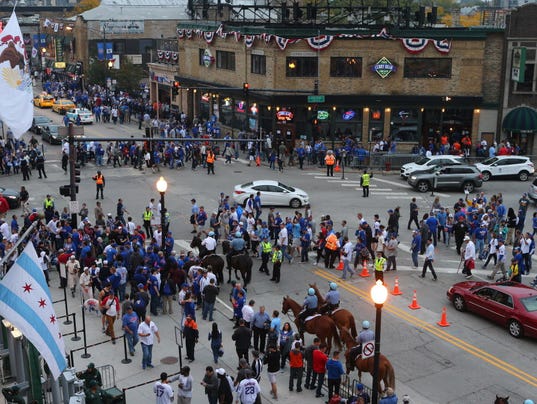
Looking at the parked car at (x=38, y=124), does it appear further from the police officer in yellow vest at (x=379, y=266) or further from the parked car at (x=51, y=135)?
the police officer in yellow vest at (x=379, y=266)

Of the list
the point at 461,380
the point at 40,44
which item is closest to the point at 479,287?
the point at 461,380

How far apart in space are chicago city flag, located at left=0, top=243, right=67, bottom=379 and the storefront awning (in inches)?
1602

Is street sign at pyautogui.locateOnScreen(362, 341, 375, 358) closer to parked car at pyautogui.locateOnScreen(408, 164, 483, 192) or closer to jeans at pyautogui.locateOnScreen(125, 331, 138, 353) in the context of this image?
jeans at pyautogui.locateOnScreen(125, 331, 138, 353)

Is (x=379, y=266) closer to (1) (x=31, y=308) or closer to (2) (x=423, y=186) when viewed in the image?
(1) (x=31, y=308)

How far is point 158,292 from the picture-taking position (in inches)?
846

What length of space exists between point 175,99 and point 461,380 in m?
52.8

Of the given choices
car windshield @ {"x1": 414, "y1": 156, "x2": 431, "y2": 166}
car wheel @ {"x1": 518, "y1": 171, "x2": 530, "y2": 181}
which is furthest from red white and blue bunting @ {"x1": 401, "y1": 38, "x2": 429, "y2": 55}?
car wheel @ {"x1": 518, "y1": 171, "x2": 530, "y2": 181}

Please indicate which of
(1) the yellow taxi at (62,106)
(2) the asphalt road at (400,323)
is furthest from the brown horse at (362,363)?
(1) the yellow taxi at (62,106)

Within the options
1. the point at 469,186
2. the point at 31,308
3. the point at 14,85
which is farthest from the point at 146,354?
the point at 469,186

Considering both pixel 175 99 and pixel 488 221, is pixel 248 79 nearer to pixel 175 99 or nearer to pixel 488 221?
pixel 175 99

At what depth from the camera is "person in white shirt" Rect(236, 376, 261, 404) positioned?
49.6 feet

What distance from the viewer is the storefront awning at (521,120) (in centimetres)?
4703

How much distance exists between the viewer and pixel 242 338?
58.6 ft

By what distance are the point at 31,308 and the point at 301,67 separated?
3845 cm
